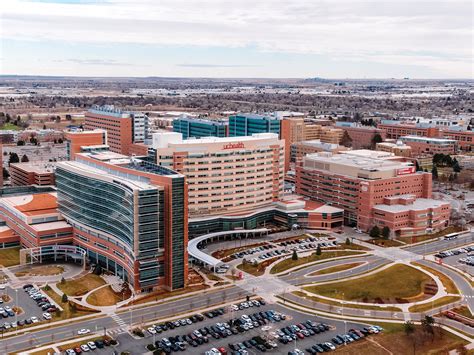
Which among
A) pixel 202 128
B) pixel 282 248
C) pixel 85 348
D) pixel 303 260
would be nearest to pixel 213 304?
pixel 85 348

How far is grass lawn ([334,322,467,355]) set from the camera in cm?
6675

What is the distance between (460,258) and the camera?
10012 cm

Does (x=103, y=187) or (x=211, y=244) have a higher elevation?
(x=103, y=187)

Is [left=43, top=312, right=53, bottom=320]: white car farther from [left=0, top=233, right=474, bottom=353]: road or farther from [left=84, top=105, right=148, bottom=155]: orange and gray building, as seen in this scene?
[left=84, top=105, right=148, bottom=155]: orange and gray building

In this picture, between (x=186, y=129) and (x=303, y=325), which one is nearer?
(x=303, y=325)

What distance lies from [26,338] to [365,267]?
2054 inches

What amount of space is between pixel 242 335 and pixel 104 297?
21.5 m

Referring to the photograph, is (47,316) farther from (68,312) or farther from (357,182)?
(357,182)

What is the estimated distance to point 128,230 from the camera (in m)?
84.1

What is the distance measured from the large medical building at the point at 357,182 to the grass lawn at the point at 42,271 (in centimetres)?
5828

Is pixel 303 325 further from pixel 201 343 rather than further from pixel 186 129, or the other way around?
pixel 186 129

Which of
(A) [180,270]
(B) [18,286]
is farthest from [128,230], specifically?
(B) [18,286]

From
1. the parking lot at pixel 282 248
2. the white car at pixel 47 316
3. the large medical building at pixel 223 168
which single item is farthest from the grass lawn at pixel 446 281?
the white car at pixel 47 316

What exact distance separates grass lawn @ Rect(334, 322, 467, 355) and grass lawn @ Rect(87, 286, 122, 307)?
3097cm
